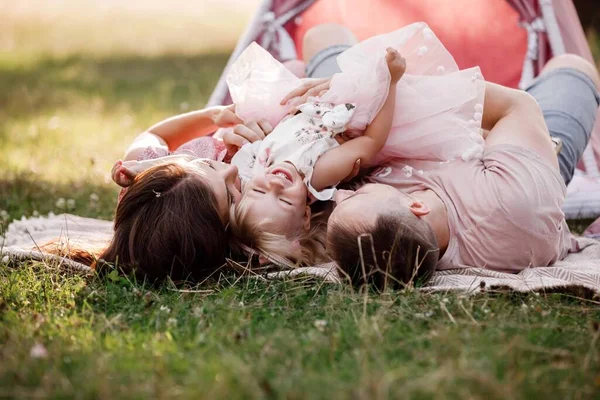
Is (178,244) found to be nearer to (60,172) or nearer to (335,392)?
(335,392)

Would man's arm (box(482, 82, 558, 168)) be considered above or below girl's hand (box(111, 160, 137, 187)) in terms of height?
below

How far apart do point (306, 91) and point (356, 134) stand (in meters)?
0.37

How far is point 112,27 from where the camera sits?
12102 millimetres

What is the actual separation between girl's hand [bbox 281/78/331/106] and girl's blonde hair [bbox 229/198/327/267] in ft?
1.72

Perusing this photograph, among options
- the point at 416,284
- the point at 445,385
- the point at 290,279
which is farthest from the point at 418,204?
the point at 445,385

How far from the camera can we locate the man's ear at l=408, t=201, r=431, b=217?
2.62 metres

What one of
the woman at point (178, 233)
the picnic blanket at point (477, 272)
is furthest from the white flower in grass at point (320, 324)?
the woman at point (178, 233)

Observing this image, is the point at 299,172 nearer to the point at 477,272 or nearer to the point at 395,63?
the point at 395,63

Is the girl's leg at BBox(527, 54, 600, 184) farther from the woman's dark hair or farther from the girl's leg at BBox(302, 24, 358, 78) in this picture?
the woman's dark hair

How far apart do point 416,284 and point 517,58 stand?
239 centimetres

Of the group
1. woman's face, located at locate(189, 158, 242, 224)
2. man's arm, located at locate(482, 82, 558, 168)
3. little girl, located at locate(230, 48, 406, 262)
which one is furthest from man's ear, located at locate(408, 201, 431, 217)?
woman's face, located at locate(189, 158, 242, 224)

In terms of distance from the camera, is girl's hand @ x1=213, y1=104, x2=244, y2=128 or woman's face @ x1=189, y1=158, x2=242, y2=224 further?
girl's hand @ x1=213, y1=104, x2=244, y2=128

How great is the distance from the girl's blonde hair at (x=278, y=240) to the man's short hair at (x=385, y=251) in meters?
0.31

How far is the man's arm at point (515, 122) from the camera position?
2.98 meters
